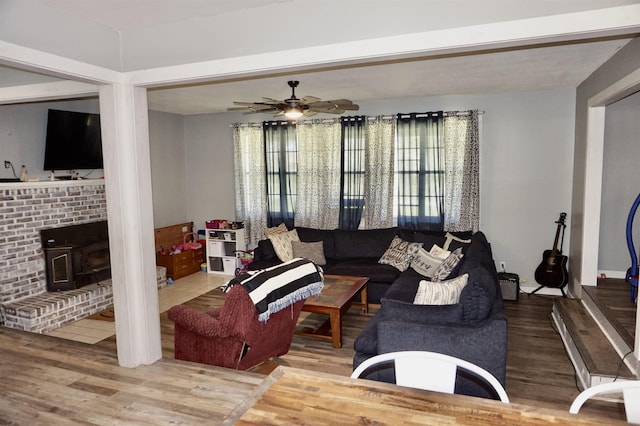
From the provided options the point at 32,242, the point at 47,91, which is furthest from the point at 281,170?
the point at 47,91

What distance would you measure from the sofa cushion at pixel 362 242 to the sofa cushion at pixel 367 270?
8.9 inches

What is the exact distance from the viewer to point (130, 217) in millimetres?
3340

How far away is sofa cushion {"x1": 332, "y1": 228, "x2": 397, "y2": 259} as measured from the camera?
6.28 meters

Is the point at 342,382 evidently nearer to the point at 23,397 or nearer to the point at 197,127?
the point at 23,397

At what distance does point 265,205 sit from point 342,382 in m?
5.74

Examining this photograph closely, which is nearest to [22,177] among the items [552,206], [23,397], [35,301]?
[35,301]

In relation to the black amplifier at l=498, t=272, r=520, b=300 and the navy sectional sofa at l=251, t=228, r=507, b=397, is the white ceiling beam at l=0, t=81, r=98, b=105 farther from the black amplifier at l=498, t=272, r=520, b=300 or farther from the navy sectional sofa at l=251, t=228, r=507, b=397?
the black amplifier at l=498, t=272, r=520, b=300

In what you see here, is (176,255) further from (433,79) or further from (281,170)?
(433,79)

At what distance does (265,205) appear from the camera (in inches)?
287

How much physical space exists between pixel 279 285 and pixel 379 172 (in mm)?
3610

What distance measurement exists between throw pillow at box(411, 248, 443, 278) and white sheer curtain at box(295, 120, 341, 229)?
161cm

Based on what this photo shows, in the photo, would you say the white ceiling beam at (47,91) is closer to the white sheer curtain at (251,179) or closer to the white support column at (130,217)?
the white support column at (130,217)

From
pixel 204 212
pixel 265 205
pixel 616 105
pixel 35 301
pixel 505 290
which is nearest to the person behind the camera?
pixel 35 301

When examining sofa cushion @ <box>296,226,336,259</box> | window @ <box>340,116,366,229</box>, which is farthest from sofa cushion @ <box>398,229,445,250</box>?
sofa cushion @ <box>296,226,336,259</box>
